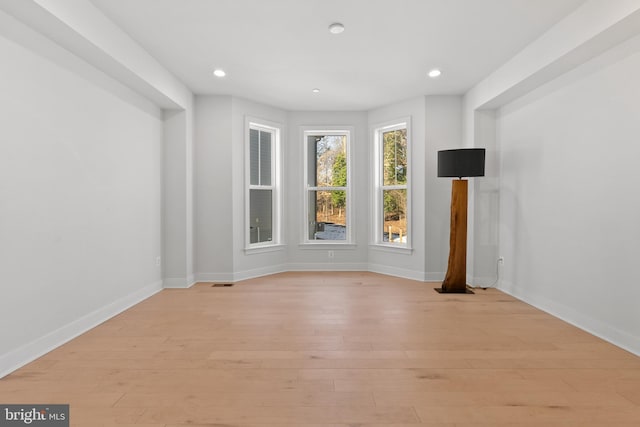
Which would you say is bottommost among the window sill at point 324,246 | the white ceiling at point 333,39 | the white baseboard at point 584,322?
the white baseboard at point 584,322

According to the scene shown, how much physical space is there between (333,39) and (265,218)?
9.80ft

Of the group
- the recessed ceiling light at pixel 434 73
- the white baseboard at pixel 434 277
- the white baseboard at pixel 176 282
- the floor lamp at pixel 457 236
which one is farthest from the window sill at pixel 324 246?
the recessed ceiling light at pixel 434 73

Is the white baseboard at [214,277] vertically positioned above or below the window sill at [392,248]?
below

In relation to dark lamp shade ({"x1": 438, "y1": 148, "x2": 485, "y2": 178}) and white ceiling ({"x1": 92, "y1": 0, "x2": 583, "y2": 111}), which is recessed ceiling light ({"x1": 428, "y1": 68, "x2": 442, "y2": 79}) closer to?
white ceiling ({"x1": 92, "y1": 0, "x2": 583, "y2": 111})

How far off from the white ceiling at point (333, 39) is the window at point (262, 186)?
901 mm

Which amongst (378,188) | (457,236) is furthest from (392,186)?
(457,236)

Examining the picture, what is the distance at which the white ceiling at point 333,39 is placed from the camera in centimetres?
268

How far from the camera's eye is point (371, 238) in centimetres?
554

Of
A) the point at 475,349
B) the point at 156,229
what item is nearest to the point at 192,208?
the point at 156,229

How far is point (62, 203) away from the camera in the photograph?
268 cm

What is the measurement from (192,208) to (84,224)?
175cm

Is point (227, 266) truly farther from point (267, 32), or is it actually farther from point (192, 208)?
point (267, 32)

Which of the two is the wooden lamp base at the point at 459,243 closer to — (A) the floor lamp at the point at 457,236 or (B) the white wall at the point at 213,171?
(A) the floor lamp at the point at 457,236

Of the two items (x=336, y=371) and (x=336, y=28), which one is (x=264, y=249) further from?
(x=336, y=28)
